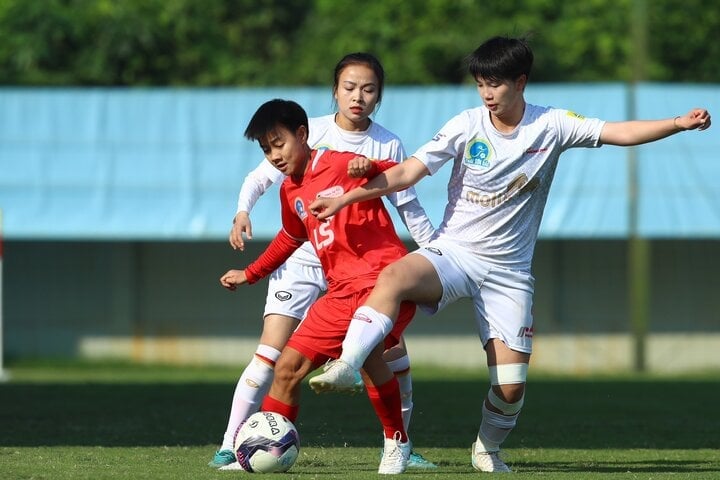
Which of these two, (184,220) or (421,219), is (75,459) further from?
(184,220)

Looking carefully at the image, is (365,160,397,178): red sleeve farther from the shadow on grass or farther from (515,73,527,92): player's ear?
the shadow on grass

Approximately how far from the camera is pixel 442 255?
764 centimetres

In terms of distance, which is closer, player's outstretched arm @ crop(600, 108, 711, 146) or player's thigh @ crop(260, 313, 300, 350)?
player's outstretched arm @ crop(600, 108, 711, 146)

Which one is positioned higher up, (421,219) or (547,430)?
(421,219)

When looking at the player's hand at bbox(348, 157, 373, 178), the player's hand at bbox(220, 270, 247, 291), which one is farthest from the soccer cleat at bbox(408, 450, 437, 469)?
the player's hand at bbox(348, 157, 373, 178)

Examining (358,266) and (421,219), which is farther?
(421,219)

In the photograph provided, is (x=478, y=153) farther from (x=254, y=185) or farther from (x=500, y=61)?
(x=254, y=185)

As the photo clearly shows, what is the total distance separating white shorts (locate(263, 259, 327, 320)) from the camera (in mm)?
8422

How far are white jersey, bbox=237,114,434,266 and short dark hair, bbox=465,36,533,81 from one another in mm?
948

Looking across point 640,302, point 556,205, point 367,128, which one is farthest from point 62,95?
point 367,128

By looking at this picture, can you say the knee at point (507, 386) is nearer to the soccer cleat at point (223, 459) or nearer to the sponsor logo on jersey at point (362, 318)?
the sponsor logo on jersey at point (362, 318)

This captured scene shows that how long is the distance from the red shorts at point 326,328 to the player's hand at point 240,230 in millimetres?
964

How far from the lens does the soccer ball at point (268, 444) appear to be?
284 inches

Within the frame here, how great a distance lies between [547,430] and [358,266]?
4.38 meters
